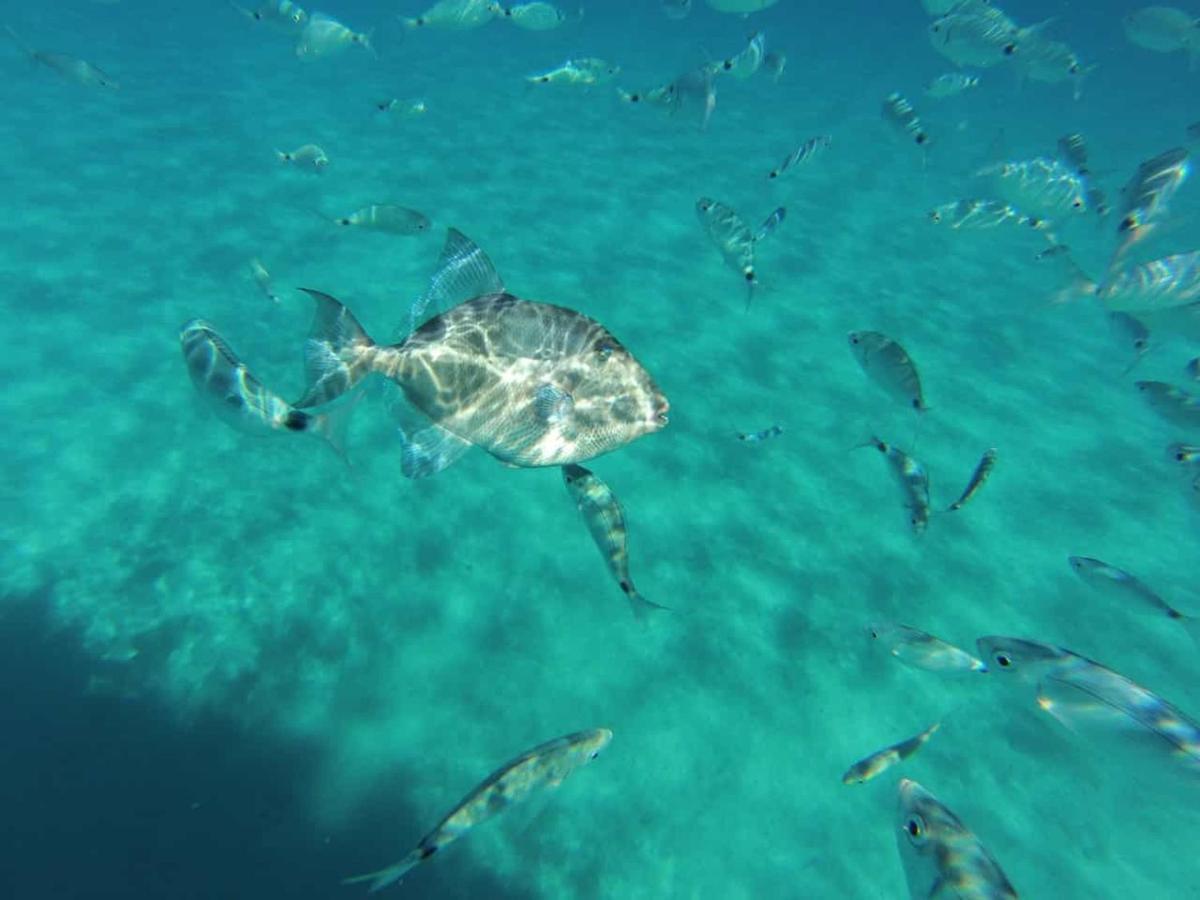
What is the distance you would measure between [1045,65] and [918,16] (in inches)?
2975

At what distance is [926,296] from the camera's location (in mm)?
10805

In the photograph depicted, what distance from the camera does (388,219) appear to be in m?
7.26

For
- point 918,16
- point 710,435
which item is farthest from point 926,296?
point 918,16

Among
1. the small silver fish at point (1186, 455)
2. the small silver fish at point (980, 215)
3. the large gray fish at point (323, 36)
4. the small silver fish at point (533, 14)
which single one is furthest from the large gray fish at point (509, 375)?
the large gray fish at point (323, 36)

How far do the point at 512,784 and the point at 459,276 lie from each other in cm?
294

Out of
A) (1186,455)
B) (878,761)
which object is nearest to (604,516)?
(878,761)

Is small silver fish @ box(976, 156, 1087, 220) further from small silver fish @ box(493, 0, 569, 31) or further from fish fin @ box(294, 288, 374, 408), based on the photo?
fish fin @ box(294, 288, 374, 408)

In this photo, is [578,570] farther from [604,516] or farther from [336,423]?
[336,423]

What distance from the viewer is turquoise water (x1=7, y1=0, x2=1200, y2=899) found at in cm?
401

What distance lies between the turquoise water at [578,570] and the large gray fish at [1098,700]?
0.18 meters

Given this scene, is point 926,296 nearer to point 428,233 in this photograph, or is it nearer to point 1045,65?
point 1045,65

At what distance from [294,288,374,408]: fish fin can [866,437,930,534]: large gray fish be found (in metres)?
4.08

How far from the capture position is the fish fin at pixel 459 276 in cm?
358

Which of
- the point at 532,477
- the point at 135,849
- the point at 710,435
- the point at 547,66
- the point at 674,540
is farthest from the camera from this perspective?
the point at 547,66
